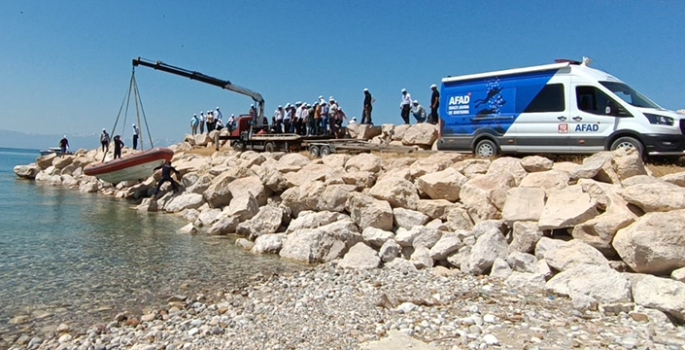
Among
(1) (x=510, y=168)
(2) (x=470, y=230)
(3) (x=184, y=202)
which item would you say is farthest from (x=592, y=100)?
(3) (x=184, y=202)

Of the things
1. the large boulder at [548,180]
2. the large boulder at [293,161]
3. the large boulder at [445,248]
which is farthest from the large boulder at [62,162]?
the large boulder at [548,180]

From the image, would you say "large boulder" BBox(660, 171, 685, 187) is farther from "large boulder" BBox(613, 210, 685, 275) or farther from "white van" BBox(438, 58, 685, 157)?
"white van" BBox(438, 58, 685, 157)

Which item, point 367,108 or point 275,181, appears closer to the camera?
point 275,181

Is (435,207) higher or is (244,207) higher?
(435,207)

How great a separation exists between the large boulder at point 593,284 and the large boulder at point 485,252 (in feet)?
3.81

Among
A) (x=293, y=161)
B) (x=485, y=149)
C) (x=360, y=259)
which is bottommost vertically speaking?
(x=360, y=259)

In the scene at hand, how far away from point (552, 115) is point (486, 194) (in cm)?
380

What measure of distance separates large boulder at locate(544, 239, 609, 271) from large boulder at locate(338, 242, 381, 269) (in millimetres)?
2674

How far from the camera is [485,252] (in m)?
6.87

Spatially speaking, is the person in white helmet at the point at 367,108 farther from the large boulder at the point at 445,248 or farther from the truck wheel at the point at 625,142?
the large boulder at the point at 445,248

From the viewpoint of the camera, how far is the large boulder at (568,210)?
22.6 ft

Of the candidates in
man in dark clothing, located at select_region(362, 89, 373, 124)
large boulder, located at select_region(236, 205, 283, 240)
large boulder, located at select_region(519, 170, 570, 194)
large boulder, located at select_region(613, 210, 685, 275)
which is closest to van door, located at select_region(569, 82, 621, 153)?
large boulder, located at select_region(519, 170, 570, 194)

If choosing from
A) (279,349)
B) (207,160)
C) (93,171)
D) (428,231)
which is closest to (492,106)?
(428,231)

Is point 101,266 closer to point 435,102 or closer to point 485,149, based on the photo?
point 485,149
